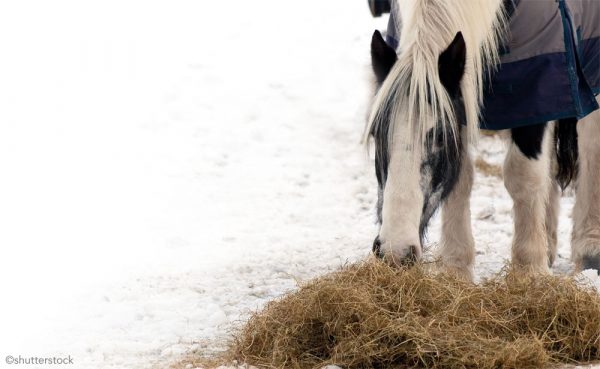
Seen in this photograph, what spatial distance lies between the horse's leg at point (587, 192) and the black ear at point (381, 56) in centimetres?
205

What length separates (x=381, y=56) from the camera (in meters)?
3.91

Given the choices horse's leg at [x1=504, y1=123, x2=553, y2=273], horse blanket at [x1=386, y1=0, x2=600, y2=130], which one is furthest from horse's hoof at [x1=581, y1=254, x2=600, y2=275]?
horse blanket at [x1=386, y1=0, x2=600, y2=130]

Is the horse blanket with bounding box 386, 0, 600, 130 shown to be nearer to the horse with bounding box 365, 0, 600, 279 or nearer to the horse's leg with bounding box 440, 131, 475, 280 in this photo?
the horse with bounding box 365, 0, 600, 279

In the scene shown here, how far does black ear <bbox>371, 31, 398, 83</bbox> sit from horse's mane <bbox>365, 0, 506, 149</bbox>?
0.05m

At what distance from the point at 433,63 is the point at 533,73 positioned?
0.77 m

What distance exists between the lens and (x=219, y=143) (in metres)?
7.75

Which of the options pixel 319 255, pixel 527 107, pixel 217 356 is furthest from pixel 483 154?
pixel 217 356

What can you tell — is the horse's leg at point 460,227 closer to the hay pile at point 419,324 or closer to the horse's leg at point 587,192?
the hay pile at point 419,324

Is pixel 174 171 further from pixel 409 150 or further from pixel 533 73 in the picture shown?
pixel 409 150

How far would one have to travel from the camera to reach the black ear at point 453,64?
3826 millimetres

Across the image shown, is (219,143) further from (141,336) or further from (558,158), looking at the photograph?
(141,336)

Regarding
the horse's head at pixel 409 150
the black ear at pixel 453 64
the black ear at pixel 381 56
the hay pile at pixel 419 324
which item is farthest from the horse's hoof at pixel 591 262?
the black ear at pixel 381 56

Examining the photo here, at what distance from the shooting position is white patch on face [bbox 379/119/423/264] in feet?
11.8

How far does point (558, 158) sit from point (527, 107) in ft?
4.48
